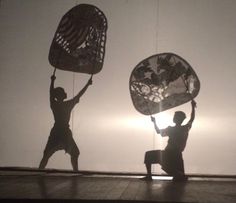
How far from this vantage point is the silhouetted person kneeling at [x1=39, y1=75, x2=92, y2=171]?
4566mm

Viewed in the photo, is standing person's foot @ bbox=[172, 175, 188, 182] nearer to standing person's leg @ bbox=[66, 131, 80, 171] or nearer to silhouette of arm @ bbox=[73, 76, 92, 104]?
standing person's leg @ bbox=[66, 131, 80, 171]

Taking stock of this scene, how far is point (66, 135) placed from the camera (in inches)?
182

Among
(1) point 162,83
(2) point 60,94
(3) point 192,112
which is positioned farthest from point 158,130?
(2) point 60,94

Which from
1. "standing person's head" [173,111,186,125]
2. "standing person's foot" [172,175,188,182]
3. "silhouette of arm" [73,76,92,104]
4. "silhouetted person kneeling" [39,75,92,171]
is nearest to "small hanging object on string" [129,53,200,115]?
"standing person's head" [173,111,186,125]

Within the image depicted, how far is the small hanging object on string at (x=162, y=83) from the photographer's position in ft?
14.8

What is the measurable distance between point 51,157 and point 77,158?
0.35 metres

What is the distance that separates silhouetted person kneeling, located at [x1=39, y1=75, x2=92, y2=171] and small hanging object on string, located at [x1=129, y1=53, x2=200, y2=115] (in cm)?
68

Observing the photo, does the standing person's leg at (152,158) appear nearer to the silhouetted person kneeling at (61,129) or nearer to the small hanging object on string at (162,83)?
the small hanging object on string at (162,83)

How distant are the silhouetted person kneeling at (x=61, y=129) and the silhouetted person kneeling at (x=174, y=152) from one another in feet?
3.28

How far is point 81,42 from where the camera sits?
194 inches

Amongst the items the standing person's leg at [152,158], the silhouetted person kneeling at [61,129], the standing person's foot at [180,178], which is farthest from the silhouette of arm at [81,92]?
the standing person's foot at [180,178]

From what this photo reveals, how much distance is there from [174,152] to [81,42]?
6.47ft

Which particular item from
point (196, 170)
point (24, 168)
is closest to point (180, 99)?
point (196, 170)

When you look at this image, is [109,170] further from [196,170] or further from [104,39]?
[104,39]
